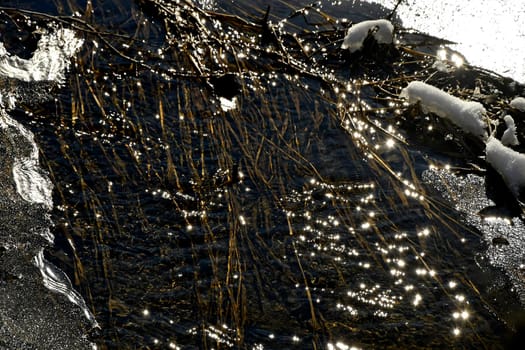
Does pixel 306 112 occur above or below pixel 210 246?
above

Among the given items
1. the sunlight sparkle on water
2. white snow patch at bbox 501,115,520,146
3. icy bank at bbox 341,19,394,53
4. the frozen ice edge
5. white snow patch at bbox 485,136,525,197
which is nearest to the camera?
the frozen ice edge

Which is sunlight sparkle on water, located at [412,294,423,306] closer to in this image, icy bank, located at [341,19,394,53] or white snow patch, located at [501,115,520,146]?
white snow patch, located at [501,115,520,146]

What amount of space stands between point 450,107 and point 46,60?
2289 millimetres

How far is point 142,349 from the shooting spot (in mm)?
1952

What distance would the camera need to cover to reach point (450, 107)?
3.20 metres

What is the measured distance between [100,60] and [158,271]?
1.66 meters

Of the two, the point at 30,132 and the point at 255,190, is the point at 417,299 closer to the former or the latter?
the point at 255,190

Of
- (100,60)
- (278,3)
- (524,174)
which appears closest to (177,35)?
(100,60)

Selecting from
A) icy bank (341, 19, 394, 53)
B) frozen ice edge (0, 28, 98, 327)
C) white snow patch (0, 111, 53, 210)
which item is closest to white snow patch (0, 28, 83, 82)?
frozen ice edge (0, 28, 98, 327)

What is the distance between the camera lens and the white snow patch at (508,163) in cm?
280

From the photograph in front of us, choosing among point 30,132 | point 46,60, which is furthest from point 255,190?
point 46,60

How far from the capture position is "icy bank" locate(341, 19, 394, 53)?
3.66 metres

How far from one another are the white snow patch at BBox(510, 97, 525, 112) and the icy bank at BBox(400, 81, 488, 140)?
0.69 feet

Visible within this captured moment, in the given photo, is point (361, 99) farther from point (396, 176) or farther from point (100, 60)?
point (100, 60)
